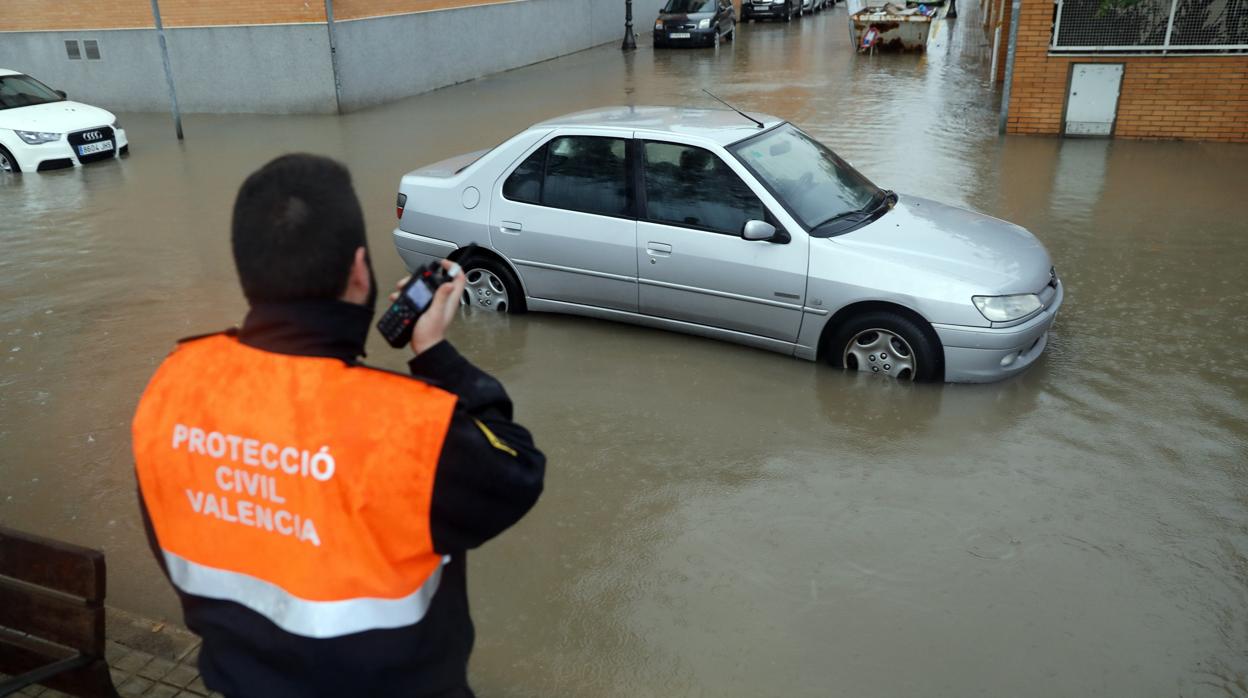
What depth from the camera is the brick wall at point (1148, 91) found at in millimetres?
12266

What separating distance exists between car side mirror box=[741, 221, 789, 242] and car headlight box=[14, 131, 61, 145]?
1108 centimetres

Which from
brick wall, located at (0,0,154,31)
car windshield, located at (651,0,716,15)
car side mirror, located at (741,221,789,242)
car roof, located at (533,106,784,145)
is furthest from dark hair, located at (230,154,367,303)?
car windshield, located at (651,0,716,15)

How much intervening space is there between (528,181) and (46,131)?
9.47 meters

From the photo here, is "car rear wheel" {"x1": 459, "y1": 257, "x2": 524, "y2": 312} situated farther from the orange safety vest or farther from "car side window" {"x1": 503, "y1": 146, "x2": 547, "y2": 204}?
the orange safety vest

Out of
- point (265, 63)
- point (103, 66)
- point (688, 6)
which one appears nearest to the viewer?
point (265, 63)

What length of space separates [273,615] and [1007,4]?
2016 centimetres

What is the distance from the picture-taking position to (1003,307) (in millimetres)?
5590

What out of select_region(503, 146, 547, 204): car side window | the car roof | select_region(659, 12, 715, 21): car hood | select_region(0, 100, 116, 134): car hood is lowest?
select_region(0, 100, 116, 134): car hood

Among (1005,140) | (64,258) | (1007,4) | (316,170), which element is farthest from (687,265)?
(1007,4)

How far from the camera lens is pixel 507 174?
686cm

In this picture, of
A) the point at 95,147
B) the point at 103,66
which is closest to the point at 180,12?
the point at 103,66

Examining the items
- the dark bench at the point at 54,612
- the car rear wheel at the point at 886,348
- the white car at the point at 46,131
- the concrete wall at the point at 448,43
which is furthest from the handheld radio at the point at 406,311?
the concrete wall at the point at 448,43

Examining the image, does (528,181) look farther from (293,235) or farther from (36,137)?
(36,137)

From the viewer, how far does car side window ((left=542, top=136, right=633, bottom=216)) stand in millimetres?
6487
